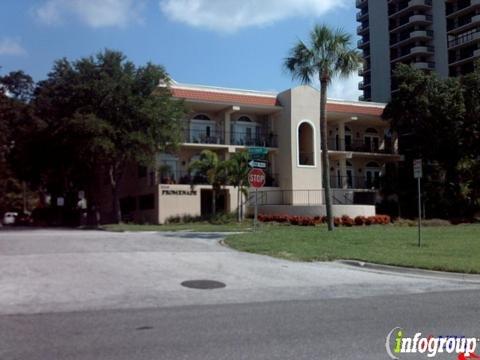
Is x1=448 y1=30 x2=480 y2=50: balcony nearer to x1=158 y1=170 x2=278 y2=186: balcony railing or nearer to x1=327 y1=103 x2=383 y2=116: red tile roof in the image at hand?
x1=327 y1=103 x2=383 y2=116: red tile roof

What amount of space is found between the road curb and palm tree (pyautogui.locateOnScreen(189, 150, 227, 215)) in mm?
20135

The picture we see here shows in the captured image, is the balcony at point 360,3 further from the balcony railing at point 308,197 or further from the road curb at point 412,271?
the road curb at point 412,271

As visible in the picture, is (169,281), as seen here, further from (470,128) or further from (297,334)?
(470,128)

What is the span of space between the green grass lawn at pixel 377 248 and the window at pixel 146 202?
1716cm

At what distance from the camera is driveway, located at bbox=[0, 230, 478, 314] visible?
10.7 meters

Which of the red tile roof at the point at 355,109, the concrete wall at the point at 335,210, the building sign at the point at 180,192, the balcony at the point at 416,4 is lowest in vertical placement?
the concrete wall at the point at 335,210

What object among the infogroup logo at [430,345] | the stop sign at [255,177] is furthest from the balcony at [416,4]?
the infogroup logo at [430,345]

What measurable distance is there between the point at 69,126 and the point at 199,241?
1592cm

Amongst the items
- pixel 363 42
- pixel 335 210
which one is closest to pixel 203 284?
pixel 335 210

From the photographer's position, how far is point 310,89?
143ft

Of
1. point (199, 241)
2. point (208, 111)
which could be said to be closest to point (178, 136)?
point (208, 111)

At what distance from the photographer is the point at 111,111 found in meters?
35.8

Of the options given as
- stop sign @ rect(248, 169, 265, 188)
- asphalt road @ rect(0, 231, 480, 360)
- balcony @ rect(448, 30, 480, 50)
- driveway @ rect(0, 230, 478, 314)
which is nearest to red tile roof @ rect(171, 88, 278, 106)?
stop sign @ rect(248, 169, 265, 188)

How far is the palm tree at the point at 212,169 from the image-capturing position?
36406 mm
